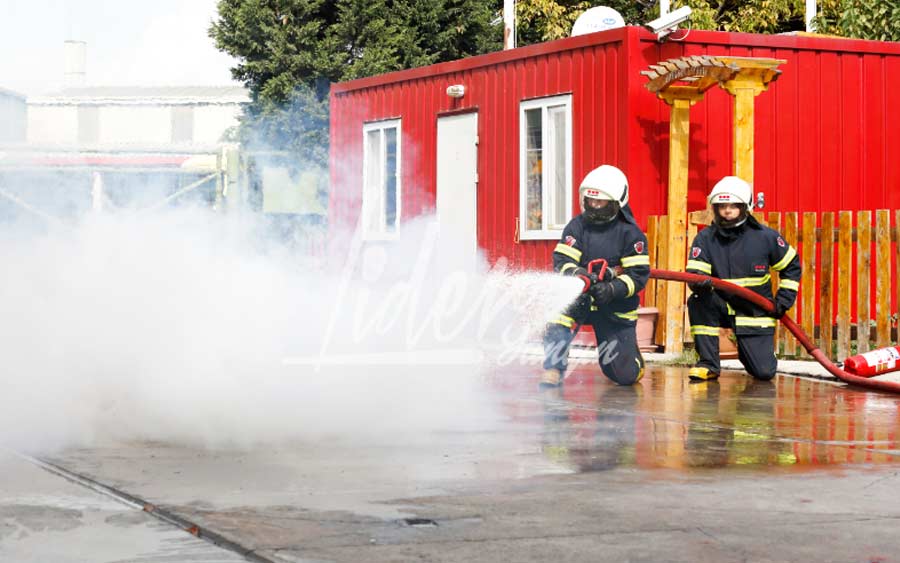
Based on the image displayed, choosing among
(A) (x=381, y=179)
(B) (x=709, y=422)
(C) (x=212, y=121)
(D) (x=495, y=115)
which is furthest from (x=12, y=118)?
(C) (x=212, y=121)

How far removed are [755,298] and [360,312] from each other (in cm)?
384

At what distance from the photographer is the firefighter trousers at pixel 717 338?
11734 millimetres

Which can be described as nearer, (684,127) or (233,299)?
(233,299)

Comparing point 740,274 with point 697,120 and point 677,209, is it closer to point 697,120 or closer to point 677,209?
point 677,209

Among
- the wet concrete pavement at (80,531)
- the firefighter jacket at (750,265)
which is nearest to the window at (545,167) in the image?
the firefighter jacket at (750,265)

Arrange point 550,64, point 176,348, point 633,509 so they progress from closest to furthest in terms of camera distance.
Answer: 1. point 633,509
2. point 176,348
3. point 550,64

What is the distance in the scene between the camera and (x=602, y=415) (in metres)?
9.34

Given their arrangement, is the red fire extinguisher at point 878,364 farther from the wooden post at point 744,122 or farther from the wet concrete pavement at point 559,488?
the wooden post at point 744,122

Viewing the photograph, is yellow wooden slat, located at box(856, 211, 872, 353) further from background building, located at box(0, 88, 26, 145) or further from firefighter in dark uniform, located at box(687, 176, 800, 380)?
background building, located at box(0, 88, 26, 145)

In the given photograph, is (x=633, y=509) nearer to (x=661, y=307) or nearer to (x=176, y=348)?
(x=176, y=348)

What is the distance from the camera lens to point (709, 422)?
8.97 metres

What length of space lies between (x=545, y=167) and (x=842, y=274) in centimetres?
422

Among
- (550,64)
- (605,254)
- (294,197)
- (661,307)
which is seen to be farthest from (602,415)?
(294,197)

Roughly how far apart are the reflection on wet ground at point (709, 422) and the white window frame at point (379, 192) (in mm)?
7231
